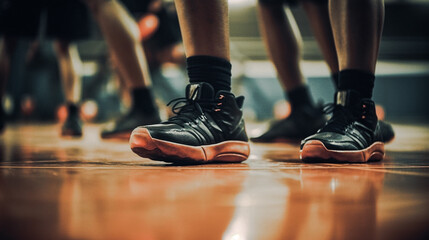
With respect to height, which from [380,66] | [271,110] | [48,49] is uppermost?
[48,49]

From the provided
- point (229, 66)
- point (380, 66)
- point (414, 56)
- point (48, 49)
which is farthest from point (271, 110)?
point (229, 66)

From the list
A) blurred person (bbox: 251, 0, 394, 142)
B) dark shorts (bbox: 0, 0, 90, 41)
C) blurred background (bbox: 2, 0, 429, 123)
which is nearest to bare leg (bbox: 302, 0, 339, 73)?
blurred person (bbox: 251, 0, 394, 142)

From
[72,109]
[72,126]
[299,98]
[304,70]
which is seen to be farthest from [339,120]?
[304,70]

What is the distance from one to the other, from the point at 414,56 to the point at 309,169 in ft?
24.7

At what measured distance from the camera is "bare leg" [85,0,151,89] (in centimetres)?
168

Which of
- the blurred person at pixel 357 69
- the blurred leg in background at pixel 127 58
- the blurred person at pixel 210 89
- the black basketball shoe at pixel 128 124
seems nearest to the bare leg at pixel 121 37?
the blurred leg in background at pixel 127 58

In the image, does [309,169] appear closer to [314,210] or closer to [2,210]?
[314,210]

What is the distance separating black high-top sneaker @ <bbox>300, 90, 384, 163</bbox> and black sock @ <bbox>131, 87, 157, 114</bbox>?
896 millimetres

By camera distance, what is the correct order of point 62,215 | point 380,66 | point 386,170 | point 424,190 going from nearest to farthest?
point 62,215, point 424,190, point 386,170, point 380,66

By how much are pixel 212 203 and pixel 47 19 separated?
2210 mm

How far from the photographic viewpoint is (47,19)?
7.72ft

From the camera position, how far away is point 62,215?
393 millimetres

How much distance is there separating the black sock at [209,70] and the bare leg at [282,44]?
745mm

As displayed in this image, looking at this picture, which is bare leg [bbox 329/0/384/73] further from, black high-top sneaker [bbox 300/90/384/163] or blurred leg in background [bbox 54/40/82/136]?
blurred leg in background [bbox 54/40/82/136]
